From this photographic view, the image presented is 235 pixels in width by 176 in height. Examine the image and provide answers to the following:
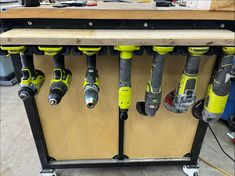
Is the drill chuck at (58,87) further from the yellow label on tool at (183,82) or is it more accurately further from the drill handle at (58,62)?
the yellow label on tool at (183,82)

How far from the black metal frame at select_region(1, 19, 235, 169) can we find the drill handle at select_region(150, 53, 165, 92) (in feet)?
0.43

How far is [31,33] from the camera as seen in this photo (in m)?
0.62

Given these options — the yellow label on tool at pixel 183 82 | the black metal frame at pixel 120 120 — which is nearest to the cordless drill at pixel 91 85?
the black metal frame at pixel 120 120

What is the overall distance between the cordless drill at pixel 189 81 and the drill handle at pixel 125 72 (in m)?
0.20

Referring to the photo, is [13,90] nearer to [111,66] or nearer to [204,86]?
[111,66]

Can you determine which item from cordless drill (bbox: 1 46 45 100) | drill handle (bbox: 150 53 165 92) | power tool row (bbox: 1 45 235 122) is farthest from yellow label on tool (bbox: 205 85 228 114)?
cordless drill (bbox: 1 46 45 100)

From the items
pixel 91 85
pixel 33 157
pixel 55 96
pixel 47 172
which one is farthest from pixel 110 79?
pixel 33 157

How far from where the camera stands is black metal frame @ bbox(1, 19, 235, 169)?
681 mm

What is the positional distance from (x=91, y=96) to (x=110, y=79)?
19 cm

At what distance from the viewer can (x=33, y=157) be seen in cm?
124

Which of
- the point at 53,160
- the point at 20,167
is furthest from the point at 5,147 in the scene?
the point at 53,160

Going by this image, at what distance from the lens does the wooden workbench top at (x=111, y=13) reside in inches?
25.3

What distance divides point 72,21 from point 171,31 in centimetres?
34

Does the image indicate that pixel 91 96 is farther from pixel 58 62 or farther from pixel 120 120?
pixel 120 120
